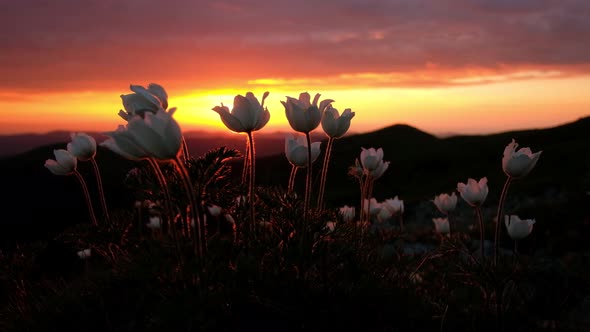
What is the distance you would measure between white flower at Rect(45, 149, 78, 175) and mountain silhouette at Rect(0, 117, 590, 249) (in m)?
0.20

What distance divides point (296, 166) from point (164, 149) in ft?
6.71

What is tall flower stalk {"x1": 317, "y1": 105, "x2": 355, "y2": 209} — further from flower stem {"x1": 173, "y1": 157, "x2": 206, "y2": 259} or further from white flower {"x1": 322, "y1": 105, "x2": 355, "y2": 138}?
flower stem {"x1": 173, "y1": 157, "x2": 206, "y2": 259}

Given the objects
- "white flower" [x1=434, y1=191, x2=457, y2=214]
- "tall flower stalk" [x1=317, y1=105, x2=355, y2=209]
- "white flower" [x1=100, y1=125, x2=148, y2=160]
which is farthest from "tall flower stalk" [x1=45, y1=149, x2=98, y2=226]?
"white flower" [x1=434, y1=191, x2=457, y2=214]

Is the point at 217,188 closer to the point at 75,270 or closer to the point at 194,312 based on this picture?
the point at 194,312

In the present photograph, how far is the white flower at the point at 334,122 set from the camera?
15.4 feet

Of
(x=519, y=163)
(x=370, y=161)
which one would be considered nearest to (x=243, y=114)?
(x=370, y=161)

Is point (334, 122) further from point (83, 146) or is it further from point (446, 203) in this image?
point (446, 203)

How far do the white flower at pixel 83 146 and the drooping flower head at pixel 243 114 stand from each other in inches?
78.6

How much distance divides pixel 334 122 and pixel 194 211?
206cm

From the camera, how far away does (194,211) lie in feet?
9.95

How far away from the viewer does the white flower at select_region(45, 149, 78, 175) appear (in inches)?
218

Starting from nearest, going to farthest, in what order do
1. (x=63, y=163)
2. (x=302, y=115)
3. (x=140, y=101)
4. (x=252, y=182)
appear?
(x=140, y=101)
(x=252, y=182)
(x=302, y=115)
(x=63, y=163)

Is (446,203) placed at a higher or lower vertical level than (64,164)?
lower

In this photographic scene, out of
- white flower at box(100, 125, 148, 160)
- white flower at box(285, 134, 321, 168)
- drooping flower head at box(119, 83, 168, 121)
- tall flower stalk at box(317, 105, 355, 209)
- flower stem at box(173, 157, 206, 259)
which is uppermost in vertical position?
drooping flower head at box(119, 83, 168, 121)
